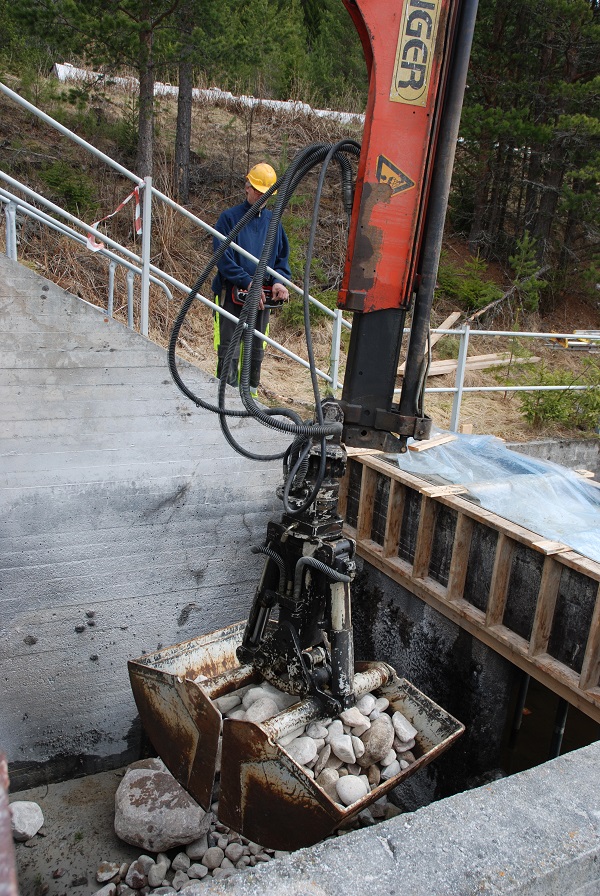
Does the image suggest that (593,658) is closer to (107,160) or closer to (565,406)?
(565,406)

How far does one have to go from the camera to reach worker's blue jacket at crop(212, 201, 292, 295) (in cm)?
574

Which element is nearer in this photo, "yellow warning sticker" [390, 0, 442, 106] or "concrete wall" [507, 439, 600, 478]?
"yellow warning sticker" [390, 0, 442, 106]

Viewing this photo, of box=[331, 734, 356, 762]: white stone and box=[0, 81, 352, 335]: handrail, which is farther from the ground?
box=[0, 81, 352, 335]: handrail

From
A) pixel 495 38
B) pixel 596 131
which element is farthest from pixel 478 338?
pixel 495 38

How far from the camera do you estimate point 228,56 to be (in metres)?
9.41

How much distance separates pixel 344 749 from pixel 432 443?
10.0 feet

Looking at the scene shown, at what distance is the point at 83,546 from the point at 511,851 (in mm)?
4079

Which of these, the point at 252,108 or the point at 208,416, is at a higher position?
the point at 252,108

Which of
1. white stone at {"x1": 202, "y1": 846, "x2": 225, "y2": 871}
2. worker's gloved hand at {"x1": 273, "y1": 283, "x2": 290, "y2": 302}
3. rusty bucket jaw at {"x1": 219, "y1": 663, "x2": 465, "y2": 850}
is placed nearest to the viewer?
rusty bucket jaw at {"x1": 219, "y1": 663, "x2": 465, "y2": 850}

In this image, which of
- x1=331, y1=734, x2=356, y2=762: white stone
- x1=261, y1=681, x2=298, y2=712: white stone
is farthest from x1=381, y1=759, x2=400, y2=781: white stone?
x1=261, y1=681, x2=298, y2=712: white stone

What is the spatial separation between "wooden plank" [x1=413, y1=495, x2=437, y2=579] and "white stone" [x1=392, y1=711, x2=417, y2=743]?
1.42 meters

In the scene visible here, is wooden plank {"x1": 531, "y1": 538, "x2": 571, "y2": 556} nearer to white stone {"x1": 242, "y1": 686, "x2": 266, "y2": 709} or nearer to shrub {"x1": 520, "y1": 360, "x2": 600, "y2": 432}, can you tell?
white stone {"x1": 242, "y1": 686, "x2": 266, "y2": 709}

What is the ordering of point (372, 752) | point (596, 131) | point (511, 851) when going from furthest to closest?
point (596, 131)
point (372, 752)
point (511, 851)

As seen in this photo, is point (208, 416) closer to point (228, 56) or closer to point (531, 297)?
point (228, 56)
